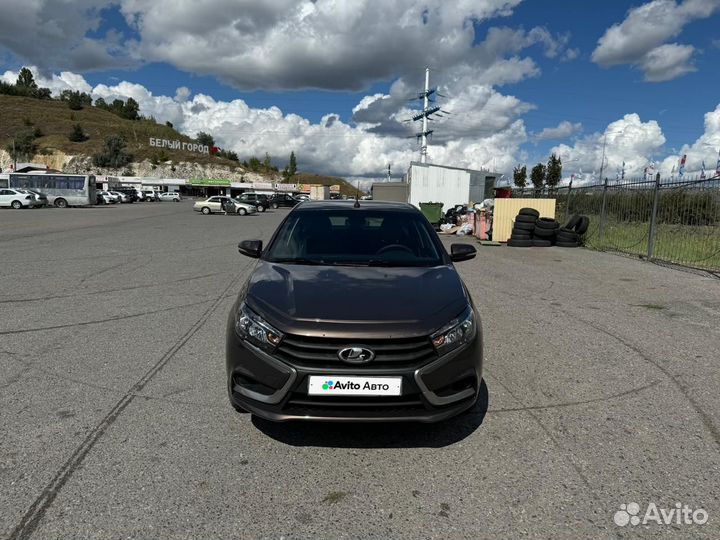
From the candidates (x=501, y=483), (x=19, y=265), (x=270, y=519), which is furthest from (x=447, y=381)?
(x=19, y=265)

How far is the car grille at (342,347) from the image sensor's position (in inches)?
109

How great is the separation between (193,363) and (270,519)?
2395 millimetres

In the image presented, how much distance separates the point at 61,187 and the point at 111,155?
223ft

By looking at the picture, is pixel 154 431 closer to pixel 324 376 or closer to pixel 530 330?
pixel 324 376

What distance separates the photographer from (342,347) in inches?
109

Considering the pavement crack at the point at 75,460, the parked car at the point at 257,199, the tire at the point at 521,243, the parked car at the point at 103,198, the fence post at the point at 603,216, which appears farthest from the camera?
the parked car at the point at 103,198

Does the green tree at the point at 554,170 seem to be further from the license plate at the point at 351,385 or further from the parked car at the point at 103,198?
the license plate at the point at 351,385

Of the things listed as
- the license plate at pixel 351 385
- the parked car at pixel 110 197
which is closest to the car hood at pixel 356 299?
the license plate at pixel 351 385

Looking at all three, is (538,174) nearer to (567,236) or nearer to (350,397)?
(567,236)

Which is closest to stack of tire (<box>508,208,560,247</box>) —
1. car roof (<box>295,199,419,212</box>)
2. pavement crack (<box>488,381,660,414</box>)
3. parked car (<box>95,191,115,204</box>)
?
car roof (<box>295,199,419,212</box>)

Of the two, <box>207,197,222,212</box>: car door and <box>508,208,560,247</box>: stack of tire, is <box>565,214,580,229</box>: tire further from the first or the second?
<box>207,197,222,212</box>: car door

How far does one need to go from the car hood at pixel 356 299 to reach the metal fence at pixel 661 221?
32.5 ft

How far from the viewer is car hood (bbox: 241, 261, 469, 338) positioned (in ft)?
9.26

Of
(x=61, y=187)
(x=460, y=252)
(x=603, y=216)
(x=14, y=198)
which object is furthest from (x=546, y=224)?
(x=61, y=187)
